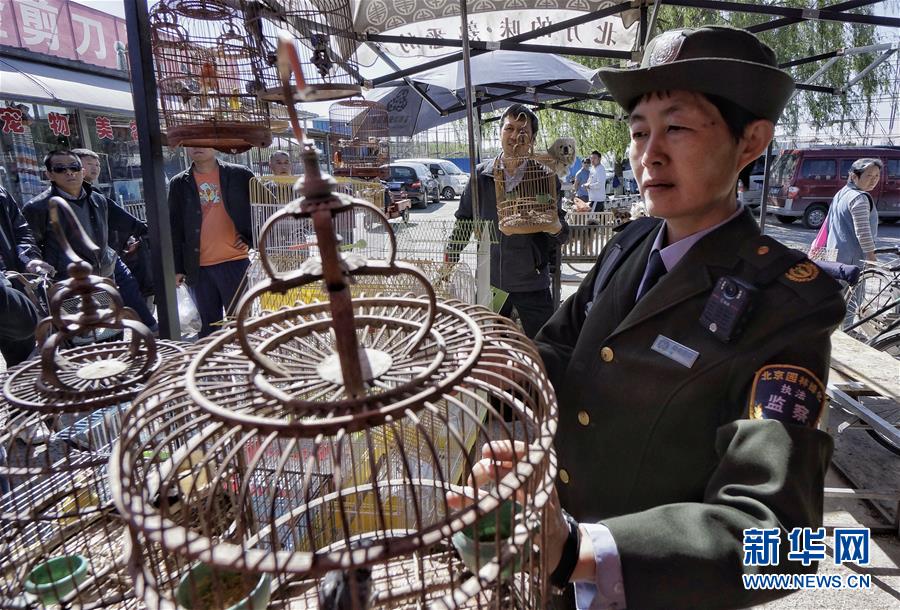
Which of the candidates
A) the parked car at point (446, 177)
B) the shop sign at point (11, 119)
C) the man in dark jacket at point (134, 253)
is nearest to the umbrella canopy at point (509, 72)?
the man in dark jacket at point (134, 253)

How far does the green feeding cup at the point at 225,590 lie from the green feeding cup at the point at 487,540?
0.32 metres

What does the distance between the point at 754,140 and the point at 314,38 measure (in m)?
2.69

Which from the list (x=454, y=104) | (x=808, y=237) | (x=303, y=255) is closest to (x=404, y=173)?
(x=454, y=104)

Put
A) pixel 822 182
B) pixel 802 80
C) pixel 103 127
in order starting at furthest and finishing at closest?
pixel 802 80 < pixel 822 182 < pixel 103 127

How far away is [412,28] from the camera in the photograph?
4.04 meters

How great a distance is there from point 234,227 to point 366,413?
3.04 metres

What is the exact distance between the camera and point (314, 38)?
306cm

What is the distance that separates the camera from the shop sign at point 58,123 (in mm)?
7797

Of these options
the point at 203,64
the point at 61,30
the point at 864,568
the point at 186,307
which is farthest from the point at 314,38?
the point at 61,30

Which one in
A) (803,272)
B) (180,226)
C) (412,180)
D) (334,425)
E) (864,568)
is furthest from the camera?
(412,180)

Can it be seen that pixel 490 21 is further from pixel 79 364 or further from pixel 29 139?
pixel 29 139

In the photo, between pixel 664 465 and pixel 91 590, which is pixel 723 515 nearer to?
pixel 664 465

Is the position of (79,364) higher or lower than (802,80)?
lower

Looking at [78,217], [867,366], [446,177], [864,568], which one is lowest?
[864,568]
